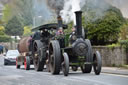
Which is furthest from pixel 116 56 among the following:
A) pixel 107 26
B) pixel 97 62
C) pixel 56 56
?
pixel 56 56

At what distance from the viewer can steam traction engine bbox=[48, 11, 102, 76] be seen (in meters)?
16.5

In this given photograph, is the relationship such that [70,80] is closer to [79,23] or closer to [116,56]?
[79,23]

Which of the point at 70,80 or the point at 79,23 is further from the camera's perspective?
the point at 79,23

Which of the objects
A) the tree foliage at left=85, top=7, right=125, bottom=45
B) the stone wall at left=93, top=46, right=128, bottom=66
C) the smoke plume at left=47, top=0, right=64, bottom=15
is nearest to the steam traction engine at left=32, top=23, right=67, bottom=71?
the smoke plume at left=47, top=0, right=64, bottom=15

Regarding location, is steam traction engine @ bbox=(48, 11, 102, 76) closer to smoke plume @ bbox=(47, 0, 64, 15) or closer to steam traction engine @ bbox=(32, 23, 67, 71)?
steam traction engine @ bbox=(32, 23, 67, 71)

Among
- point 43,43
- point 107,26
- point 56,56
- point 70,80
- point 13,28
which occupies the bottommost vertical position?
point 70,80

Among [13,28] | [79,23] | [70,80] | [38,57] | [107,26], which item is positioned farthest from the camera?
[13,28]

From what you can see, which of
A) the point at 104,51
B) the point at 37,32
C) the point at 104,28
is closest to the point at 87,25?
the point at 104,28

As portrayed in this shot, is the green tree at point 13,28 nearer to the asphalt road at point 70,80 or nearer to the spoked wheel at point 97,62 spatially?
the spoked wheel at point 97,62

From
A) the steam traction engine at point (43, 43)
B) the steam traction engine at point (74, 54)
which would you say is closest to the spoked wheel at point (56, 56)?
the steam traction engine at point (74, 54)

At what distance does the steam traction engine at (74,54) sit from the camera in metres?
16.5

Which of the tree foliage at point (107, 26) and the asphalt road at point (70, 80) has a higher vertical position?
the tree foliage at point (107, 26)

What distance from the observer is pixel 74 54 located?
16.9 m

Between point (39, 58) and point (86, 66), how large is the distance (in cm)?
366
